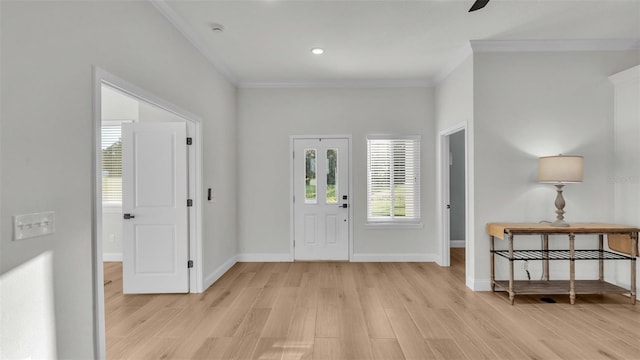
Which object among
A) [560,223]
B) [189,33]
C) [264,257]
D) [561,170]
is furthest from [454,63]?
[264,257]

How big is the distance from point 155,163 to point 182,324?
1.79 metres

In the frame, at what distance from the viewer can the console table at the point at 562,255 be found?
340 cm

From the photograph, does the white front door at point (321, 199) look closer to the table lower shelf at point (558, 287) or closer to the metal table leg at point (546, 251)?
the table lower shelf at point (558, 287)

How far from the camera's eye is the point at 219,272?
14.5 ft

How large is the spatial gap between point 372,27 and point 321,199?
272 cm

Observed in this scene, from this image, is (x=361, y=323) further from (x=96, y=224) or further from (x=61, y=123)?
(x=61, y=123)

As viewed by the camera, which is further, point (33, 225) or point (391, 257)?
point (391, 257)

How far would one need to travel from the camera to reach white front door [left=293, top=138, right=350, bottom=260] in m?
5.24

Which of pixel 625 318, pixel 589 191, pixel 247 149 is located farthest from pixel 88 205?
pixel 589 191

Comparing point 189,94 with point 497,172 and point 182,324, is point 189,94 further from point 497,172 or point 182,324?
point 497,172

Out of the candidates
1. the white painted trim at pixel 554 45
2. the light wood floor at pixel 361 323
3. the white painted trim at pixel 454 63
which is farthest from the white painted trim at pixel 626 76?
the light wood floor at pixel 361 323

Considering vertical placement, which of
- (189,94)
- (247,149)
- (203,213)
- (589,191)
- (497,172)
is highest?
(189,94)

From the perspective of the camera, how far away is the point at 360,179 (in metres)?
5.23

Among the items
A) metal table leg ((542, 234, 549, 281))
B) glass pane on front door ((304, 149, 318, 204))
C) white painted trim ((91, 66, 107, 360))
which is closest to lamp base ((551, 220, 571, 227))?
metal table leg ((542, 234, 549, 281))
